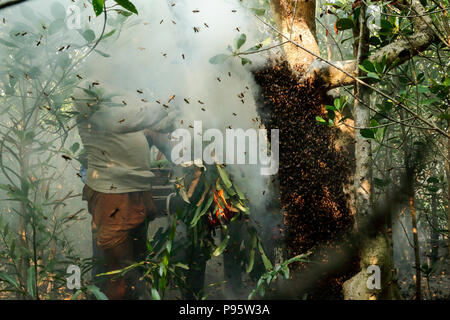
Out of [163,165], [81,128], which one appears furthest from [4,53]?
Answer: [163,165]

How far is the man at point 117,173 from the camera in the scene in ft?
7.45

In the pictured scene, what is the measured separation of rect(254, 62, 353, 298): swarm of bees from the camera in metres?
2.14

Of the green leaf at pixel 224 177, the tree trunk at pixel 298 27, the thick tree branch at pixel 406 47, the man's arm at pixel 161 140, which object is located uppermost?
the tree trunk at pixel 298 27

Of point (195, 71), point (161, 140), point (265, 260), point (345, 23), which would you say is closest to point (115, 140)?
point (161, 140)

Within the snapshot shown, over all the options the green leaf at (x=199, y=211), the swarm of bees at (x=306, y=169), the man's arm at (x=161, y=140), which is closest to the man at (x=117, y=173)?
the man's arm at (x=161, y=140)

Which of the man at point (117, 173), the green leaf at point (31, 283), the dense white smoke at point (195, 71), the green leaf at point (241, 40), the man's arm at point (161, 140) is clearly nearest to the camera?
the green leaf at point (31, 283)

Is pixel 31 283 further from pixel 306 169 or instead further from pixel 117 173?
pixel 306 169

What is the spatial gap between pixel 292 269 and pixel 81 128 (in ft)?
5.89

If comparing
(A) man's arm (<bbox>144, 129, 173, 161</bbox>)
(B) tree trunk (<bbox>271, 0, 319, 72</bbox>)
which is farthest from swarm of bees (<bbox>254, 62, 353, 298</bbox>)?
(A) man's arm (<bbox>144, 129, 173, 161</bbox>)

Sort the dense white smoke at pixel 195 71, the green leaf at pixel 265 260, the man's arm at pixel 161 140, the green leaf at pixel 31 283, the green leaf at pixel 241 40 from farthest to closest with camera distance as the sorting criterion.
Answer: the man's arm at pixel 161 140 < the dense white smoke at pixel 195 71 < the green leaf at pixel 265 260 < the green leaf at pixel 241 40 < the green leaf at pixel 31 283

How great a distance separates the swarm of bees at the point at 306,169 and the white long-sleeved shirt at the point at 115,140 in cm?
92

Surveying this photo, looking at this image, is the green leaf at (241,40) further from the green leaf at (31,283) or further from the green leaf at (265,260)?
the green leaf at (31,283)

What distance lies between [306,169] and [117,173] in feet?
4.34
